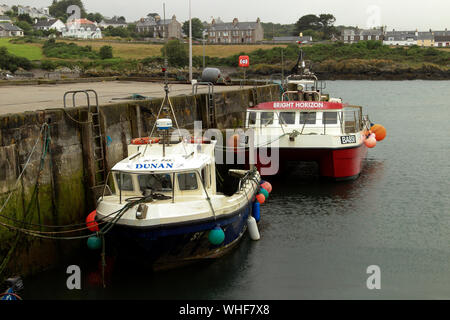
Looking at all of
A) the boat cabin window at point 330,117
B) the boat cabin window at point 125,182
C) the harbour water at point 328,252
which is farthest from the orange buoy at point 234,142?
the boat cabin window at point 125,182

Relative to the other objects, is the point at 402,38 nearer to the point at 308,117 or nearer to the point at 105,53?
the point at 105,53

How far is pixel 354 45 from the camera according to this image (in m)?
119

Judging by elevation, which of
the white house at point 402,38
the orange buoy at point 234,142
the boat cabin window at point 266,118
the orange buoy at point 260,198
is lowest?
the orange buoy at point 260,198

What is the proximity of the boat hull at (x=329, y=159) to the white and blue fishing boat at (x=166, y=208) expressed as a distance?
7.12 meters

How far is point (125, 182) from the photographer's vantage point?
12.1 m

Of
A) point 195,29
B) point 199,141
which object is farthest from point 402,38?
point 199,141

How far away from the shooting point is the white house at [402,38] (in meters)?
154

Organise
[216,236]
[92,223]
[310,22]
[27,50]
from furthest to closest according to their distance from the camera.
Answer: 1. [310,22]
2. [27,50]
3. [92,223]
4. [216,236]

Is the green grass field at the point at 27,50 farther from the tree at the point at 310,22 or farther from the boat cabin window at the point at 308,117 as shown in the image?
the tree at the point at 310,22

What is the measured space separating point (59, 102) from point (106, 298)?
10008 mm

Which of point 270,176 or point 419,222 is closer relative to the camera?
point 419,222

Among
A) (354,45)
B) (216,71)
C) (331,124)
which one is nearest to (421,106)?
(216,71)

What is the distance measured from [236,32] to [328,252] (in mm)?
143453
